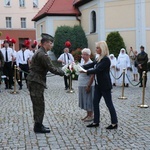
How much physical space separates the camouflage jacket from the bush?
83.9 feet

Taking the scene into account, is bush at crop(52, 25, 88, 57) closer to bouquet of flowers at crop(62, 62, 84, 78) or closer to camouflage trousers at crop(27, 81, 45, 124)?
bouquet of flowers at crop(62, 62, 84, 78)

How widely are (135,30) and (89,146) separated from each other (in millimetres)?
24545

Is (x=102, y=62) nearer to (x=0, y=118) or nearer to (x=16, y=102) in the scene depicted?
(x=0, y=118)

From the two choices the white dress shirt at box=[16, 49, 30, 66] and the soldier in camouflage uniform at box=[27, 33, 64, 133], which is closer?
the soldier in camouflage uniform at box=[27, 33, 64, 133]

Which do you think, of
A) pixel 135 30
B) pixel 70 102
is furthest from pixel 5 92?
pixel 135 30

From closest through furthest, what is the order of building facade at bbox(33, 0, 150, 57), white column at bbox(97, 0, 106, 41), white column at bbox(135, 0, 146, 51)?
1. white column at bbox(135, 0, 146, 51)
2. building facade at bbox(33, 0, 150, 57)
3. white column at bbox(97, 0, 106, 41)

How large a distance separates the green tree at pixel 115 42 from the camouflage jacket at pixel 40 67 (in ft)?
71.3

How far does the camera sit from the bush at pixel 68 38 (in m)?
33.1

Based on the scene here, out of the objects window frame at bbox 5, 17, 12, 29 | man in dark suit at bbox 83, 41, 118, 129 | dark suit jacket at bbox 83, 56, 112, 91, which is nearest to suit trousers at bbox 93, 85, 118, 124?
man in dark suit at bbox 83, 41, 118, 129

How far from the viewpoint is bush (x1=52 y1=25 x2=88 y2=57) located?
3309 centimetres

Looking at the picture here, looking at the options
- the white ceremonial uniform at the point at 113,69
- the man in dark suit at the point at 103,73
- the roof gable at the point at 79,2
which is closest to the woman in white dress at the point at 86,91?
the man in dark suit at the point at 103,73

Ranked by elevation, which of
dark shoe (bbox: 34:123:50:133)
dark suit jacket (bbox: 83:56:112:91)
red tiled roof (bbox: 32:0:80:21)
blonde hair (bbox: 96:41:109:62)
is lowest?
dark shoe (bbox: 34:123:50:133)

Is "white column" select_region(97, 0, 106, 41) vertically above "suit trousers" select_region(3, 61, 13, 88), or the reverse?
"white column" select_region(97, 0, 106, 41)

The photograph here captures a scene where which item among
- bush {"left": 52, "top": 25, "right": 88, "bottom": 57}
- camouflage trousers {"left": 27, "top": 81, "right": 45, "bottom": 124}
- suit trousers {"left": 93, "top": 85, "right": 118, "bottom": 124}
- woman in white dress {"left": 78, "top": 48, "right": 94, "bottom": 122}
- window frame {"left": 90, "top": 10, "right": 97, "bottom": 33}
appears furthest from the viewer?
window frame {"left": 90, "top": 10, "right": 97, "bottom": 33}
